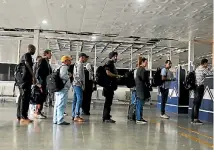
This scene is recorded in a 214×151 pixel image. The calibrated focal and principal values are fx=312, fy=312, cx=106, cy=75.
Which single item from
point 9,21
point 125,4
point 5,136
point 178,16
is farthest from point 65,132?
point 9,21

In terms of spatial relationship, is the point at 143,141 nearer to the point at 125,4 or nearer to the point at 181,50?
the point at 125,4

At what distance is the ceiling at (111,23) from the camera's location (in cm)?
805

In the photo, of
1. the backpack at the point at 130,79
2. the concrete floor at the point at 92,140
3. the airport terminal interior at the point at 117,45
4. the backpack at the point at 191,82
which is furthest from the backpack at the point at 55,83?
the backpack at the point at 191,82

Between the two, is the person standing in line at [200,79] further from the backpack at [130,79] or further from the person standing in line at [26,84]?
the person standing in line at [26,84]

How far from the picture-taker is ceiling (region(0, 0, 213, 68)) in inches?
317

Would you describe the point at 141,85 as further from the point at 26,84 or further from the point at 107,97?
the point at 26,84

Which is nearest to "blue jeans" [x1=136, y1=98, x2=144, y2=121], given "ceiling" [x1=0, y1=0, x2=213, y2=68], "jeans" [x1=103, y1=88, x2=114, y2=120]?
"jeans" [x1=103, y1=88, x2=114, y2=120]

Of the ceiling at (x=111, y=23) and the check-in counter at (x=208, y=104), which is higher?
the ceiling at (x=111, y=23)

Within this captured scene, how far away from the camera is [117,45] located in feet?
48.9

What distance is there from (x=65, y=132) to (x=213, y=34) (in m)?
8.18

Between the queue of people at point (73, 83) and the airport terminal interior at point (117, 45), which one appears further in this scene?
the queue of people at point (73, 83)

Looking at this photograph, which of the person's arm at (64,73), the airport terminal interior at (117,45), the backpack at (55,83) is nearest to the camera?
the airport terminal interior at (117,45)

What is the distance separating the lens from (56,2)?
7953 millimetres

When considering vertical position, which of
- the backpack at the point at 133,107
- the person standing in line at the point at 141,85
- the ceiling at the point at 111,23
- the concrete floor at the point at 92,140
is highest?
the ceiling at the point at 111,23
